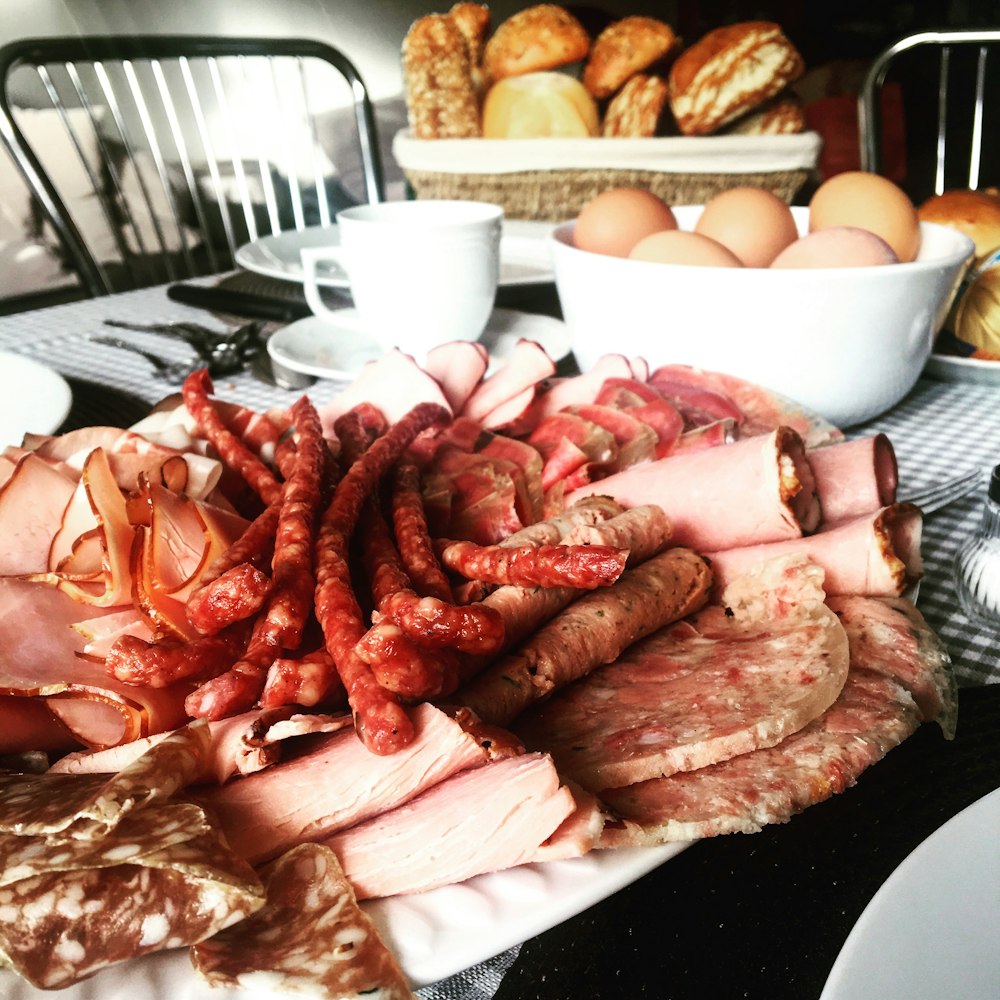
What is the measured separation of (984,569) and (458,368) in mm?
533

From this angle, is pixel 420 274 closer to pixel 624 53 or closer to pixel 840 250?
pixel 840 250

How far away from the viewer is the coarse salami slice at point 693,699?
1.39 ft

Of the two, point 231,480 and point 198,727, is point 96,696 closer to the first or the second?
point 198,727

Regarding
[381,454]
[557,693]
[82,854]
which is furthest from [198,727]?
[381,454]

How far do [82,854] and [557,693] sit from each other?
26cm

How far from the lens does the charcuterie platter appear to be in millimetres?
351

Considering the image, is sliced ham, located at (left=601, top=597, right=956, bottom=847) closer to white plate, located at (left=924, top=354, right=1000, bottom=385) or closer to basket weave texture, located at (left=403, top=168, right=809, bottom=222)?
white plate, located at (left=924, top=354, right=1000, bottom=385)

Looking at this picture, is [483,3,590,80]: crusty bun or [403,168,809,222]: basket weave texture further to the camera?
[483,3,590,80]: crusty bun

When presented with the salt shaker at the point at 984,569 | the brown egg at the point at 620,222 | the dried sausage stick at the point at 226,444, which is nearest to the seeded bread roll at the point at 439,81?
the brown egg at the point at 620,222

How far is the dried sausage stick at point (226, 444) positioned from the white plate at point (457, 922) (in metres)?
0.33

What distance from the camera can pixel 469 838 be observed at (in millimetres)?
379

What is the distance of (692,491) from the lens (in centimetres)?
64

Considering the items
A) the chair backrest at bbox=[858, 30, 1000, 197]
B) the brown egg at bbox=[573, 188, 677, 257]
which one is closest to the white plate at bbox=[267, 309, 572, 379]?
the brown egg at bbox=[573, 188, 677, 257]

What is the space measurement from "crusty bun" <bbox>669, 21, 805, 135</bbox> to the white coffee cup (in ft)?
3.54
